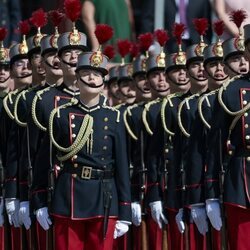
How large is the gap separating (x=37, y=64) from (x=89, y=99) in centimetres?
196

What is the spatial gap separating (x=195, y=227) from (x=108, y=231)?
130cm

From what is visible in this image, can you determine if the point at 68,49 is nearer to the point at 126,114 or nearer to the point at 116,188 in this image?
the point at 116,188

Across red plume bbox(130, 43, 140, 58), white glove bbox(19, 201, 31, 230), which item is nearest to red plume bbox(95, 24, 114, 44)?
white glove bbox(19, 201, 31, 230)

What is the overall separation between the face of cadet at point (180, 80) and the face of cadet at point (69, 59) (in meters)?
1.68

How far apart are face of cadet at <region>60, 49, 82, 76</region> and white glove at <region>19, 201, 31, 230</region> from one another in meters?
1.16

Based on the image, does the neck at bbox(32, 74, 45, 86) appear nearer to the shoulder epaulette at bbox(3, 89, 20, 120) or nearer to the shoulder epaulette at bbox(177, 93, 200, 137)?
the shoulder epaulette at bbox(3, 89, 20, 120)

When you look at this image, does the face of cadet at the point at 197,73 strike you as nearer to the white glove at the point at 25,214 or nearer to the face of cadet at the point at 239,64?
the face of cadet at the point at 239,64

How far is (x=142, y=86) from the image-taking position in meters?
14.9

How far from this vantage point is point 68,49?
40.4 ft

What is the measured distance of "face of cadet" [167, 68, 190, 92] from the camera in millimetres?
13766

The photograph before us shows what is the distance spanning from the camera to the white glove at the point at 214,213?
1122 centimetres

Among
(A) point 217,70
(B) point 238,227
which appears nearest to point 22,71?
(A) point 217,70

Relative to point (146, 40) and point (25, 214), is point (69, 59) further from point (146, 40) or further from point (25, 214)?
point (146, 40)

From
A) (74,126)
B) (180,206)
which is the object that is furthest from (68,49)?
(180,206)
